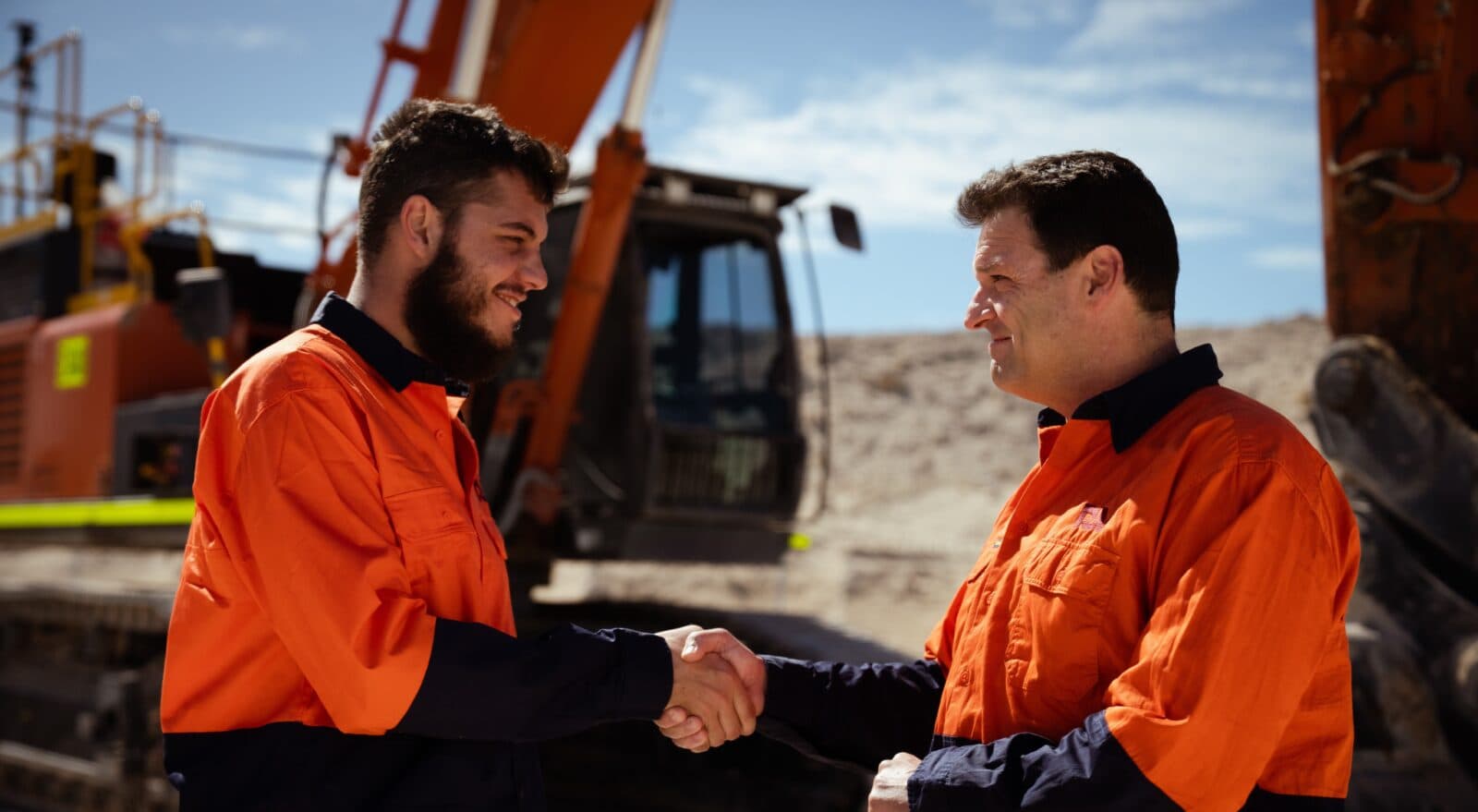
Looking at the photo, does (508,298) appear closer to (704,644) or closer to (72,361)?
(704,644)

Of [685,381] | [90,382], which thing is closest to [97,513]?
[90,382]

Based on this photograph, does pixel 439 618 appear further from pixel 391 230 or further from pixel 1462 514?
pixel 1462 514

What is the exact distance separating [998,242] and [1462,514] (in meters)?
2.38

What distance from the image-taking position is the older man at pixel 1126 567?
1.66 meters

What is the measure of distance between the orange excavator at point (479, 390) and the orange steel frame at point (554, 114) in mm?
13

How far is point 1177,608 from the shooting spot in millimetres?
1700

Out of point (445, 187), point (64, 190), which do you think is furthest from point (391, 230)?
point (64, 190)

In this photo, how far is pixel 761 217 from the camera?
7770 mm

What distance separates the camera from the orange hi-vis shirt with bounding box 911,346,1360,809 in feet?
5.43

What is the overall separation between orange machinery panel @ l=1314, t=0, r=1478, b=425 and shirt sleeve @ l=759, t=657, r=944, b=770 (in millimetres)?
2270

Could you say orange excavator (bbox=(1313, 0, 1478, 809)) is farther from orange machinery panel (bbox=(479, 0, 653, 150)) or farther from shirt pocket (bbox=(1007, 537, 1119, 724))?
orange machinery panel (bbox=(479, 0, 653, 150))

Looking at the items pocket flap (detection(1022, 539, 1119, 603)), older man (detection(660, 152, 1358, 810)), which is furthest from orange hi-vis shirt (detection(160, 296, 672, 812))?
pocket flap (detection(1022, 539, 1119, 603))

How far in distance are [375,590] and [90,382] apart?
710 cm

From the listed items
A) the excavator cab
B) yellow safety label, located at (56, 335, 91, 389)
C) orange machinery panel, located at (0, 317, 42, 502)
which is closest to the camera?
the excavator cab
